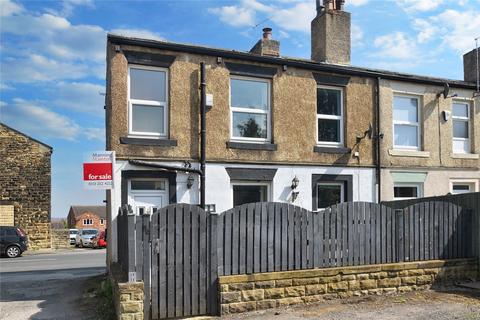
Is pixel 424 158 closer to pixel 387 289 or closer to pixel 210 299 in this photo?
pixel 387 289

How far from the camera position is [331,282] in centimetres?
855

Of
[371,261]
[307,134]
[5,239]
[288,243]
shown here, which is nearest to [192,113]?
[307,134]

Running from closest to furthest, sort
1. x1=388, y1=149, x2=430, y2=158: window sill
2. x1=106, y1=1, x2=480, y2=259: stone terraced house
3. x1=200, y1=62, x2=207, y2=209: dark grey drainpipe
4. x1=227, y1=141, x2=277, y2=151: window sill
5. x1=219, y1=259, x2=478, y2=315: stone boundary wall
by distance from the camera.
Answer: x1=219, y1=259, x2=478, y2=315: stone boundary wall → x1=106, y1=1, x2=480, y2=259: stone terraced house → x1=200, y1=62, x2=207, y2=209: dark grey drainpipe → x1=227, y1=141, x2=277, y2=151: window sill → x1=388, y1=149, x2=430, y2=158: window sill

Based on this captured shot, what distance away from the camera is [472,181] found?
1469cm

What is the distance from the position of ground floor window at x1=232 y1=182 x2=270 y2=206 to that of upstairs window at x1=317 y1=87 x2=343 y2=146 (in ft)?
6.91

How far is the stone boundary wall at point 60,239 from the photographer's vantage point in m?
30.4

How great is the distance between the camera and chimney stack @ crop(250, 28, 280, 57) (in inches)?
547

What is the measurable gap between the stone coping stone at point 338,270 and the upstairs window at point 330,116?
178 inches

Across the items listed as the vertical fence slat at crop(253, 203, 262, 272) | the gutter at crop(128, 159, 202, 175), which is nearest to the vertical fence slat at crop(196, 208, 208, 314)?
the vertical fence slat at crop(253, 203, 262, 272)

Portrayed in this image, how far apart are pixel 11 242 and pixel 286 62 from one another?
18374 millimetres

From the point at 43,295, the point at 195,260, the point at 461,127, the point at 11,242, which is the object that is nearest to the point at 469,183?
the point at 461,127

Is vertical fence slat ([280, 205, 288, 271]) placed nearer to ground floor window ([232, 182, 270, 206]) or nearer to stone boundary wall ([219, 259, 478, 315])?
stone boundary wall ([219, 259, 478, 315])

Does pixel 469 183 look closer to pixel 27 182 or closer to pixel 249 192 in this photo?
pixel 249 192

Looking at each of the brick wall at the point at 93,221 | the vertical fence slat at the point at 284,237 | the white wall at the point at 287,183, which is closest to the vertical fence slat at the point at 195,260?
the vertical fence slat at the point at 284,237
